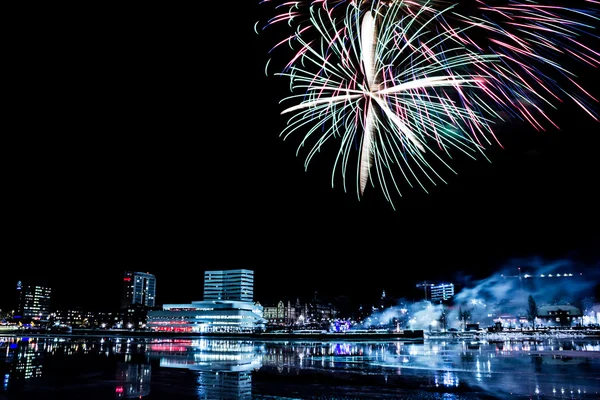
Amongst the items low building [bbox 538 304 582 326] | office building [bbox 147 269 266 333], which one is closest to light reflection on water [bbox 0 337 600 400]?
office building [bbox 147 269 266 333]

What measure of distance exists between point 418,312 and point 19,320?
155m

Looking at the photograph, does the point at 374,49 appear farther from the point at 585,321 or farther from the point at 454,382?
the point at 585,321

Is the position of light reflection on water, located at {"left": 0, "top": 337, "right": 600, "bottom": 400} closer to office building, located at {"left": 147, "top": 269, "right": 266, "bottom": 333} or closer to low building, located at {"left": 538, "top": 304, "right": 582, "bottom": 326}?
office building, located at {"left": 147, "top": 269, "right": 266, "bottom": 333}

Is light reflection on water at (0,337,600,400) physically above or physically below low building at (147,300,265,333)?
above

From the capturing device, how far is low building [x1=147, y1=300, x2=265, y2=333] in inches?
5940

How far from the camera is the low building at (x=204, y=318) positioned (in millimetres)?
150875

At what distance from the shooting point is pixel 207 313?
6038 inches

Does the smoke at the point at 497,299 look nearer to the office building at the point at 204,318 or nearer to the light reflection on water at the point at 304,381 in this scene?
the office building at the point at 204,318

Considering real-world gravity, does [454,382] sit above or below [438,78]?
below

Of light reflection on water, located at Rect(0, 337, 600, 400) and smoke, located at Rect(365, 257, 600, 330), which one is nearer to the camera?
light reflection on water, located at Rect(0, 337, 600, 400)

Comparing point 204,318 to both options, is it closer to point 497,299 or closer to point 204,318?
point 204,318

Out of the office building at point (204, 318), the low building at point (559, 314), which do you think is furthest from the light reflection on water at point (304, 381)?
the low building at point (559, 314)

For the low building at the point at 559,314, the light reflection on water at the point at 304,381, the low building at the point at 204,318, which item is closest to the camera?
the light reflection on water at the point at 304,381

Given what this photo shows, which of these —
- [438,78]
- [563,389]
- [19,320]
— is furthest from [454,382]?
[19,320]
